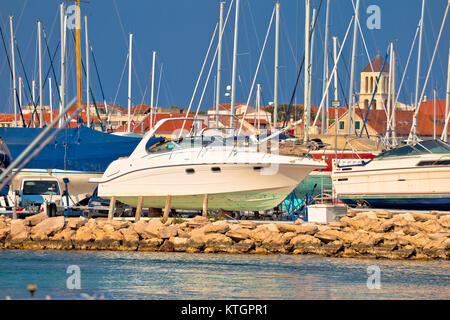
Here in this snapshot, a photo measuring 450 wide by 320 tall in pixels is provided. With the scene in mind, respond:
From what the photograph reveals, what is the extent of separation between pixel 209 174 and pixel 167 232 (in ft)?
9.49

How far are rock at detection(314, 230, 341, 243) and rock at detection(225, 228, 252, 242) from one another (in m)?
1.79

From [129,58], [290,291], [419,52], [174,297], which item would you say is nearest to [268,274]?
[290,291]

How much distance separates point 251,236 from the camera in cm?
2188

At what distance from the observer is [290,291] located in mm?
15906

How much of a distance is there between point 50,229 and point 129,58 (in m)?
33.9

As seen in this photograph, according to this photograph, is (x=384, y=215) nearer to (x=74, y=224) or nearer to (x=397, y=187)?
(x=397, y=187)

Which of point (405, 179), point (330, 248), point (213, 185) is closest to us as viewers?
point (330, 248)

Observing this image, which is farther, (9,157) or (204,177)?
(9,157)

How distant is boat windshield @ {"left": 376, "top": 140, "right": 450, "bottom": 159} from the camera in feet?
90.9

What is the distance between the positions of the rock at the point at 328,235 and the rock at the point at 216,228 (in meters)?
2.39

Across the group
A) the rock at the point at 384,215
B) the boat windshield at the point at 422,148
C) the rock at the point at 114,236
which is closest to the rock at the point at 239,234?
the rock at the point at 114,236

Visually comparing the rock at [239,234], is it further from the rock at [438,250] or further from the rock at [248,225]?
the rock at [438,250]

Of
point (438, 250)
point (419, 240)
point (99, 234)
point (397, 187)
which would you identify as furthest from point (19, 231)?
point (397, 187)

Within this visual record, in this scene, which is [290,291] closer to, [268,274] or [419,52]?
[268,274]
